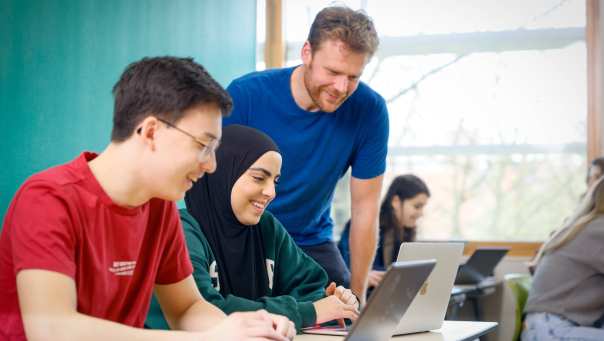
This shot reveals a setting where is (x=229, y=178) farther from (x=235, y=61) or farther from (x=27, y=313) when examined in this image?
(x=235, y=61)

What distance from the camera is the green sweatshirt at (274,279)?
1904mm

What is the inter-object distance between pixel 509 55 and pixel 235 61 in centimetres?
213

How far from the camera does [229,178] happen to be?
214 centimetres

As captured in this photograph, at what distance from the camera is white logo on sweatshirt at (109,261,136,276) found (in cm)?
147

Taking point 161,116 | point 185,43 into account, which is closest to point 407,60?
point 185,43

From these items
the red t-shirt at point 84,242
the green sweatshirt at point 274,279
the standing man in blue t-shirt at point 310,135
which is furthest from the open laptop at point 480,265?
the red t-shirt at point 84,242

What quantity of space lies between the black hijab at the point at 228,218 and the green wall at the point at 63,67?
0.57m

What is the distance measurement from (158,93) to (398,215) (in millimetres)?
3472

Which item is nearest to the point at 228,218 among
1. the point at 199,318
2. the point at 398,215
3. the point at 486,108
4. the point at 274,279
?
the point at 274,279

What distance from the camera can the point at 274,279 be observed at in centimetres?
228

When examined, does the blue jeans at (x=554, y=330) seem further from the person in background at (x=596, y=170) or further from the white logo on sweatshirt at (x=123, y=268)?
the white logo on sweatshirt at (x=123, y=268)

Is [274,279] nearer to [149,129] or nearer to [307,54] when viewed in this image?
[307,54]

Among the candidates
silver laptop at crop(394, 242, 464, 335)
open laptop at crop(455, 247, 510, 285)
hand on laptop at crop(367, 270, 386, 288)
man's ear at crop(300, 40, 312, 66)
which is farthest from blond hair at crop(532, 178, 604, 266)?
open laptop at crop(455, 247, 510, 285)

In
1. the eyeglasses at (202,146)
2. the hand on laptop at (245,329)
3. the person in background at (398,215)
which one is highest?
the eyeglasses at (202,146)
